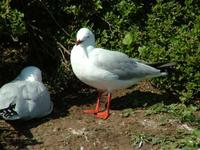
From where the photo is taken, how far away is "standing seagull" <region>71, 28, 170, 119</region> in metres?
5.86

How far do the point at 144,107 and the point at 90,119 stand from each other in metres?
0.68

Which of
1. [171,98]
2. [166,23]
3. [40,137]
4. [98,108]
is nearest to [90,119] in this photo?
[98,108]

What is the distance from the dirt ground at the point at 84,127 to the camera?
5.38 meters

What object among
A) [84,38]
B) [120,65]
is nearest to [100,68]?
[120,65]

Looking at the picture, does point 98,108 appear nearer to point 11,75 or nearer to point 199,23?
point 11,75

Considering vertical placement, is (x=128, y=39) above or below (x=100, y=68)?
above

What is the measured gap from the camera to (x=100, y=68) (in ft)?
19.3

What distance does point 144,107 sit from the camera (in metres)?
6.23

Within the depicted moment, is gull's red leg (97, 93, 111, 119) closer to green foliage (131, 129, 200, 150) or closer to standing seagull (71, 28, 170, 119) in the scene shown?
standing seagull (71, 28, 170, 119)

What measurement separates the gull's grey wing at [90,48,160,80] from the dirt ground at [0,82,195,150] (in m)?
0.37

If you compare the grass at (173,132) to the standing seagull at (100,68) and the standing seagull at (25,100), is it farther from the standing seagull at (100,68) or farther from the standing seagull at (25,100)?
the standing seagull at (25,100)

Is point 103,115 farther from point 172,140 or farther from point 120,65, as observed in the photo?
point 172,140

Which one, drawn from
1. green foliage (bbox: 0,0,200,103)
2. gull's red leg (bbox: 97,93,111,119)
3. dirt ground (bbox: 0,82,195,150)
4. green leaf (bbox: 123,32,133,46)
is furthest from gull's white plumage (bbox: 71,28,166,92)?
green leaf (bbox: 123,32,133,46)

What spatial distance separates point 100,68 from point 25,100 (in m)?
0.85
